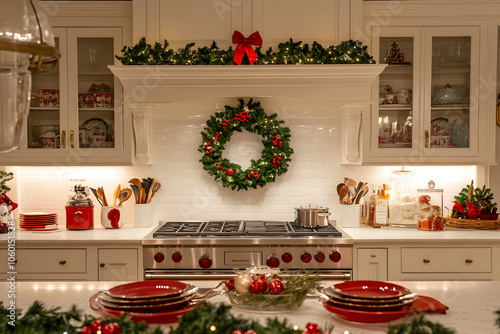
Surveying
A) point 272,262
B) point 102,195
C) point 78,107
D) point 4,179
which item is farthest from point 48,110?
point 272,262

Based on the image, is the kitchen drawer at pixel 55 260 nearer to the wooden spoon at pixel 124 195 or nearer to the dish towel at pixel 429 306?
the wooden spoon at pixel 124 195

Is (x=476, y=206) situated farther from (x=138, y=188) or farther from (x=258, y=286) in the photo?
(x=258, y=286)

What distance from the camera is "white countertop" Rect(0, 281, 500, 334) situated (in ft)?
5.03

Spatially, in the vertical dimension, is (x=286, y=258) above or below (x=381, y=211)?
below

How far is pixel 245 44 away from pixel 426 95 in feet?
4.57

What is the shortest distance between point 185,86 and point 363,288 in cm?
225

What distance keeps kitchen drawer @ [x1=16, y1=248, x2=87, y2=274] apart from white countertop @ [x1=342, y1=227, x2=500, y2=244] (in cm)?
184

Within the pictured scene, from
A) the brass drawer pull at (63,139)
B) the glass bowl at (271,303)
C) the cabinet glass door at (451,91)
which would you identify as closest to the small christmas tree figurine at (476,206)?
the cabinet glass door at (451,91)

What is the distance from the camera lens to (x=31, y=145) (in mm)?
3715

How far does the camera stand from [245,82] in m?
3.56

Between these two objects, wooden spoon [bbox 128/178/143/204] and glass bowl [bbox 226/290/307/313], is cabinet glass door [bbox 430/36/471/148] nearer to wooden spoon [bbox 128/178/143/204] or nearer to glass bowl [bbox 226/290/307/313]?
wooden spoon [bbox 128/178/143/204]

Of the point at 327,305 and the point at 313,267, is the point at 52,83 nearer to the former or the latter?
the point at 313,267

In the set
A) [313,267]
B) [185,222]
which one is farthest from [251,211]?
[313,267]

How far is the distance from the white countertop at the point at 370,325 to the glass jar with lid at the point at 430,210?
156cm
